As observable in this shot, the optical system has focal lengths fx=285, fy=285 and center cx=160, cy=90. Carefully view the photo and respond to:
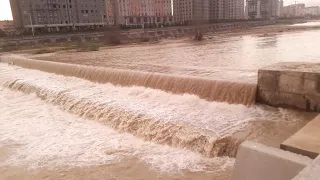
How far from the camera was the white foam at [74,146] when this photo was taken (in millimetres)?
4871

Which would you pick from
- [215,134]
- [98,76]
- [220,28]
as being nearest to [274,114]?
[215,134]

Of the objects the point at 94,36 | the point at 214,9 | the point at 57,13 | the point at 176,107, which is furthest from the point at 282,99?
the point at 214,9

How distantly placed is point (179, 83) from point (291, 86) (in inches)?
116

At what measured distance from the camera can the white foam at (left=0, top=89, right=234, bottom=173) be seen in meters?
4.87

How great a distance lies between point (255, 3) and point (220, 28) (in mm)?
50571

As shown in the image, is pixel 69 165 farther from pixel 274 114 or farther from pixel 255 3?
pixel 255 3

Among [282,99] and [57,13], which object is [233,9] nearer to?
[57,13]


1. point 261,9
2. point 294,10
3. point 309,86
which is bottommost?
point 309,86

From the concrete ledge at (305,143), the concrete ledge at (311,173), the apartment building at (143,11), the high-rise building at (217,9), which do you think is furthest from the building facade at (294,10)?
the concrete ledge at (311,173)

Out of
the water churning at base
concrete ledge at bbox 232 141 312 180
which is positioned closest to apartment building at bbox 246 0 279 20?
the water churning at base

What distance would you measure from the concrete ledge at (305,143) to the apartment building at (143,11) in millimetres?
70642

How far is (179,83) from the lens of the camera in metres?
7.82

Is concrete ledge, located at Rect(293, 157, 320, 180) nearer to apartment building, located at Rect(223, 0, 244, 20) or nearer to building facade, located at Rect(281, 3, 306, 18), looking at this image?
apartment building, located at Rect(223, 0, 244, 20)

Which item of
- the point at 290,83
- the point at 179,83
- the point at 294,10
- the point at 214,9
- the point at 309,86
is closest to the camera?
the point at 309,86
